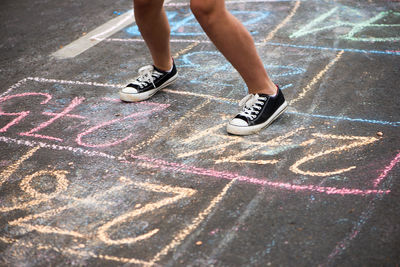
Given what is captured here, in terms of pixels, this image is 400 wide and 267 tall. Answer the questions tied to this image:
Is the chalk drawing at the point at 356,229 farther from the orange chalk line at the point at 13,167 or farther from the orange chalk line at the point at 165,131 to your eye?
the orange chalk line at the point at 13,167

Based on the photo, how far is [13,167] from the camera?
247 centimetres

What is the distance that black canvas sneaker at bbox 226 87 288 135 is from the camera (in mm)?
2543

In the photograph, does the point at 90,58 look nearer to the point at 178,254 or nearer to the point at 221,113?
the point at 221,113

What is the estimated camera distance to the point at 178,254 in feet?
5.84

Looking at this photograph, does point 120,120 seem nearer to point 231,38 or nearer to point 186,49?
point 231,38

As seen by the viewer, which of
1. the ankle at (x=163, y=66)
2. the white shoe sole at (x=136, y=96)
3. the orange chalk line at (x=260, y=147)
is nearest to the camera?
the orange chalk line at (x=260, y=147)

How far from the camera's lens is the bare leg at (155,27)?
285 cm

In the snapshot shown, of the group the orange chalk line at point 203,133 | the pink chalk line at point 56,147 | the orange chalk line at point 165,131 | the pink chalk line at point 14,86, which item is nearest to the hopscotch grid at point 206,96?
the pink chalk line at point 14,86

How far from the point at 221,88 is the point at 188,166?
0.93m

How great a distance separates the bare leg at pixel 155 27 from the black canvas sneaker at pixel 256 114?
749mm

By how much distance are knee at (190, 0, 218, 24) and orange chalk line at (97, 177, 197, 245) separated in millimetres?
889

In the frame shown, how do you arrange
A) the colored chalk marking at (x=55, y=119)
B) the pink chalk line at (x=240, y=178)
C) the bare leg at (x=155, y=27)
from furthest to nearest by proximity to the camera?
1. the bare leg at (x=155, y=27)
2. the colored chalk marking at (x=55, y=119)
3. the pink chalk line at (x=240, y=178)

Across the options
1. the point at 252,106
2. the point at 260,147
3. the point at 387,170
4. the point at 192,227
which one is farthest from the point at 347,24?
the point at 192,227

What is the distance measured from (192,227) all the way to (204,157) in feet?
1.78
